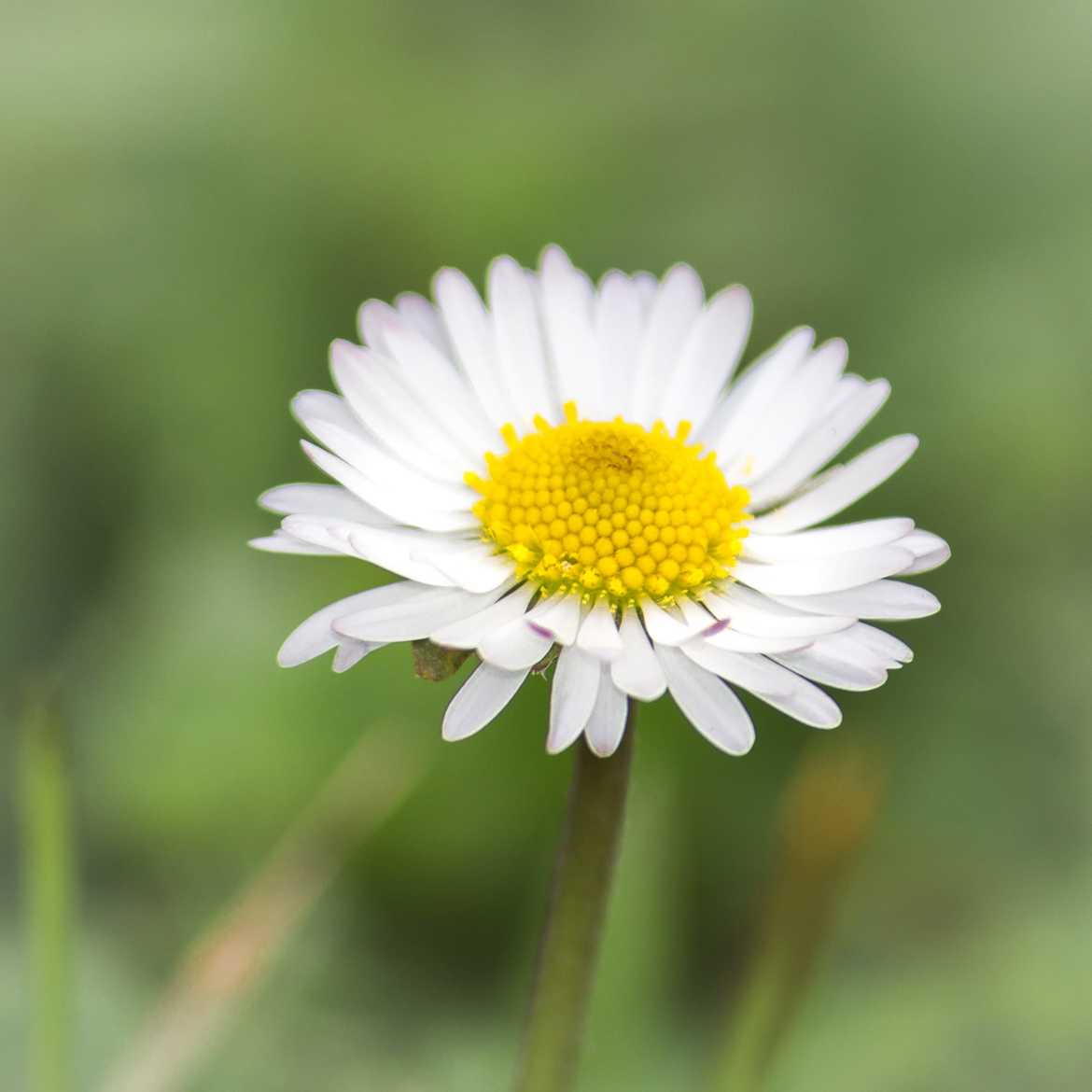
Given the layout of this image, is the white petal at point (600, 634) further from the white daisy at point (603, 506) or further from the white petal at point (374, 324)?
the white petal at point (374, 324)

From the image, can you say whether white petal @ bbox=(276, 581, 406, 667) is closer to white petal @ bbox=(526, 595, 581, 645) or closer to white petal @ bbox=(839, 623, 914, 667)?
white petal @ bbox=(526, 595, 581, 645)

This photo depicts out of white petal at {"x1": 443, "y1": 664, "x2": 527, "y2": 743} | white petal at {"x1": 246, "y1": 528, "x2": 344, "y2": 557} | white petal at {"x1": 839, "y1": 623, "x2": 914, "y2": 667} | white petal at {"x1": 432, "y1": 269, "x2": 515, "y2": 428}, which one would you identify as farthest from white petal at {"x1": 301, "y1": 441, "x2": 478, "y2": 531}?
white petal at {"x1": 839, "y1": 623, "x2": 914, "y2": 667}

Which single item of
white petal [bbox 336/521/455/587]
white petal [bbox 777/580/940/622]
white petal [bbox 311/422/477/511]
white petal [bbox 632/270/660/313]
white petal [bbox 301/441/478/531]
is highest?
white petal [bbox 632/270/660/313]

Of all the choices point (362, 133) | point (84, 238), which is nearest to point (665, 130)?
point (362, 133)

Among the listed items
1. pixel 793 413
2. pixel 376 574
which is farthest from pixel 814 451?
pixel 376 574

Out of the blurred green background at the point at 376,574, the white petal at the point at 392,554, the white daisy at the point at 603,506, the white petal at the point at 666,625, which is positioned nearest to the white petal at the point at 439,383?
the white daisy at the point at 603,506

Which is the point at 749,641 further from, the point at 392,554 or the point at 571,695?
the point at 392,554

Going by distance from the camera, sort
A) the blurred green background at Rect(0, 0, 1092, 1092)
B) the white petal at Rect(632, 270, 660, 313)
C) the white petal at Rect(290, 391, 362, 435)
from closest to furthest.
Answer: the white petal at Rect(290, 391, 362, 435) → the white petal at Rect(632, 270, 660, 313) → the blurred green background at Rect(0, 0, 1092, 1092)
